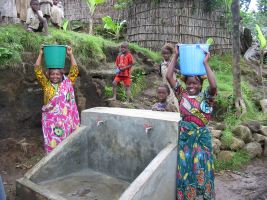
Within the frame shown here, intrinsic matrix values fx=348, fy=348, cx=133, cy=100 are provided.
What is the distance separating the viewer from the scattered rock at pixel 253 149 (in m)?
5.73

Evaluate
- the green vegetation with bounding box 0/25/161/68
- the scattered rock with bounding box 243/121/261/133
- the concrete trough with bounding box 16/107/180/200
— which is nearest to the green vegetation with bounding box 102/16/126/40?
the green vegetation with bounding box 0/25/161/68

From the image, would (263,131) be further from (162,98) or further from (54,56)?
(54,56)

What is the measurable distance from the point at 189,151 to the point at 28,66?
A: 340 centimetres

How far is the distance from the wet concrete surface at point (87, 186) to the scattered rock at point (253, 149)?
2.60 metres

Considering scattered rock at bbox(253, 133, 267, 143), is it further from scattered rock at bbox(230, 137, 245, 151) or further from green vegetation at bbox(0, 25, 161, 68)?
green vegetation at bbox(0, 25, 161, 68)

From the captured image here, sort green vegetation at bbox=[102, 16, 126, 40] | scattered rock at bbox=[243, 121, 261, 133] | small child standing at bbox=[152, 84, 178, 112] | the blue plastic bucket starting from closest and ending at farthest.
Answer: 1. the blue plastic bucket
2. small child standing at bbox=[152, 84, 178, 112]
3. scattered rock at bbox=[243, 121, 261, 133]
4. green vegetation at bbox=[102, 16, 126, 40]

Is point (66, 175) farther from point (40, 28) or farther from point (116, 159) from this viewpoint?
point (40, 28)

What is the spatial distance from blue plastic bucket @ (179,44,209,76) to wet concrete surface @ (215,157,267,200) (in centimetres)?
191

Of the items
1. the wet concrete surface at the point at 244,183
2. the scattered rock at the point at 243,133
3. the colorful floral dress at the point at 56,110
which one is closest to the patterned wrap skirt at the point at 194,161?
the wet concrete surface at the point at 244,183

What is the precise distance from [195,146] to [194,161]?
0.49ft

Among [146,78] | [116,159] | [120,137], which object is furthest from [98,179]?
[146,78]

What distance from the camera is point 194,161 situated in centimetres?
339

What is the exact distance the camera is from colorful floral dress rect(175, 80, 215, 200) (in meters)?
3.35

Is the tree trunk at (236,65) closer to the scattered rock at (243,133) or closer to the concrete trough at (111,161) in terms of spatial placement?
the scattered rock at (243,133)
